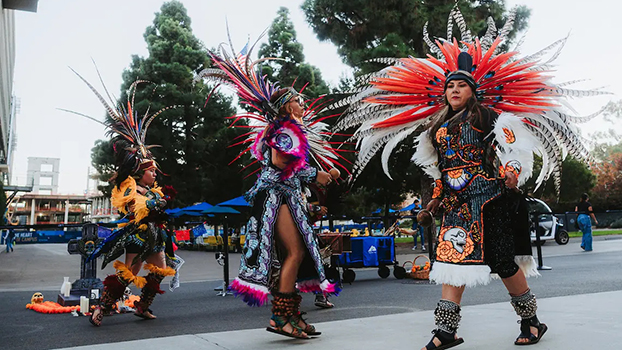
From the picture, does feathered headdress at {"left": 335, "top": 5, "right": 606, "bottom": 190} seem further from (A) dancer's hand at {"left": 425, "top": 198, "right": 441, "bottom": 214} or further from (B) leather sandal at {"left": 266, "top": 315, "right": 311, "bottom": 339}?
(B) leather sandal at {"left": 266, "top": 315, "right": 311, "bottom": 339}

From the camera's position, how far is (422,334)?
12.0 feet

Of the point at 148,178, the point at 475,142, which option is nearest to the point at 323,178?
the point at 475,142

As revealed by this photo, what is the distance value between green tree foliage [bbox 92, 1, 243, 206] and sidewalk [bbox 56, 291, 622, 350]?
2448 cm

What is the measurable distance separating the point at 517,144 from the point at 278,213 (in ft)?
5.46

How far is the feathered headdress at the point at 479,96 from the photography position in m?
3.58

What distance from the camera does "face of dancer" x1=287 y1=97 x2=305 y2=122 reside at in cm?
396

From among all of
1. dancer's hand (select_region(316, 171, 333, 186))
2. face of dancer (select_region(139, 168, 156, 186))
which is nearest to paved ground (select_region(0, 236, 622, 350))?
dancer's hand (select_region(316, 171, 333, 186))

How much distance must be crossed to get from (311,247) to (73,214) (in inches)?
4647

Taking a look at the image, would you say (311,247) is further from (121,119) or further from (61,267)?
(61,267)

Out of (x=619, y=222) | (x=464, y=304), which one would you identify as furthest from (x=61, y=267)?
(x=619, y=222)

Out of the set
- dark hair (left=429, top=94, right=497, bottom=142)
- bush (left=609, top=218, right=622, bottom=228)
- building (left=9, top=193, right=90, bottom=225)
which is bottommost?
bush (left=609, top=218, right=622, bottom=228)

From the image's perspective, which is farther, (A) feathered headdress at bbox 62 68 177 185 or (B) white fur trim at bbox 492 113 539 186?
(A) feathered headdress at bbox 62 68 177 185

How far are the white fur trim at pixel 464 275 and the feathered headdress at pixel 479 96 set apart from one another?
0.97m

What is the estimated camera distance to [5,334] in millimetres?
4473
